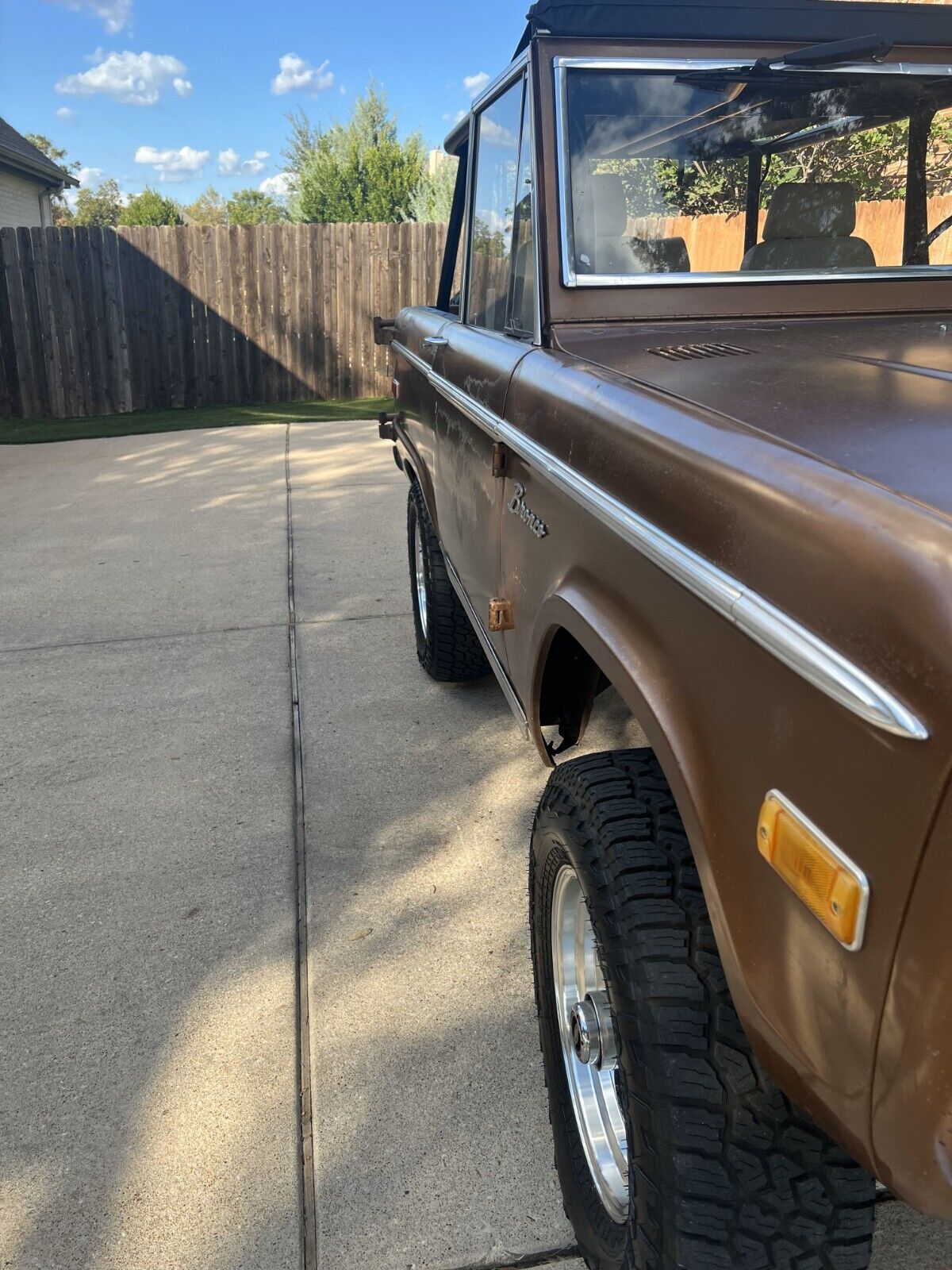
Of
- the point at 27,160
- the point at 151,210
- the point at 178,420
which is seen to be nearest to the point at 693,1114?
the point at 178,420

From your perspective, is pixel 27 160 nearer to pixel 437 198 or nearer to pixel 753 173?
pixel 437 198

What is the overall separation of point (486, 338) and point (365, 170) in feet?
106

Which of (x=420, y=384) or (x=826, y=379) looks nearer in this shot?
Answer: (x=826, y=379)

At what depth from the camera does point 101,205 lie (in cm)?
8500

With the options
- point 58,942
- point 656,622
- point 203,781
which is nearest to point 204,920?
point 58,942

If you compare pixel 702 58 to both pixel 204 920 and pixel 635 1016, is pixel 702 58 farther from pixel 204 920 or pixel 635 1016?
pixel 204 920

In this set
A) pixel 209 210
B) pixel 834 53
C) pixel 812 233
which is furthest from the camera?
pixel 209 210

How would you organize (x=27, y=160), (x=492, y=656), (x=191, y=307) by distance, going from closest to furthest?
1. (x=492, y=656)
2. (x=191, y=307)
3. (x=27, y=160)

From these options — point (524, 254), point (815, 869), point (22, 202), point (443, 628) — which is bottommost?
point (443, 628)

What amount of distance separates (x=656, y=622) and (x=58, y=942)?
6.79 ft

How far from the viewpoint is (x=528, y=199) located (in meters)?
2.50

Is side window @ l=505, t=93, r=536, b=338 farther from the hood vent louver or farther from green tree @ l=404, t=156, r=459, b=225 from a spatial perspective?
green tree @ l=404, t=156, r=459, b=225

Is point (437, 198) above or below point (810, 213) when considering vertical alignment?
above

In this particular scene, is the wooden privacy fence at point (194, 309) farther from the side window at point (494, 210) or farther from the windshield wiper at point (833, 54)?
the windshield wiper at point (833, 54)
